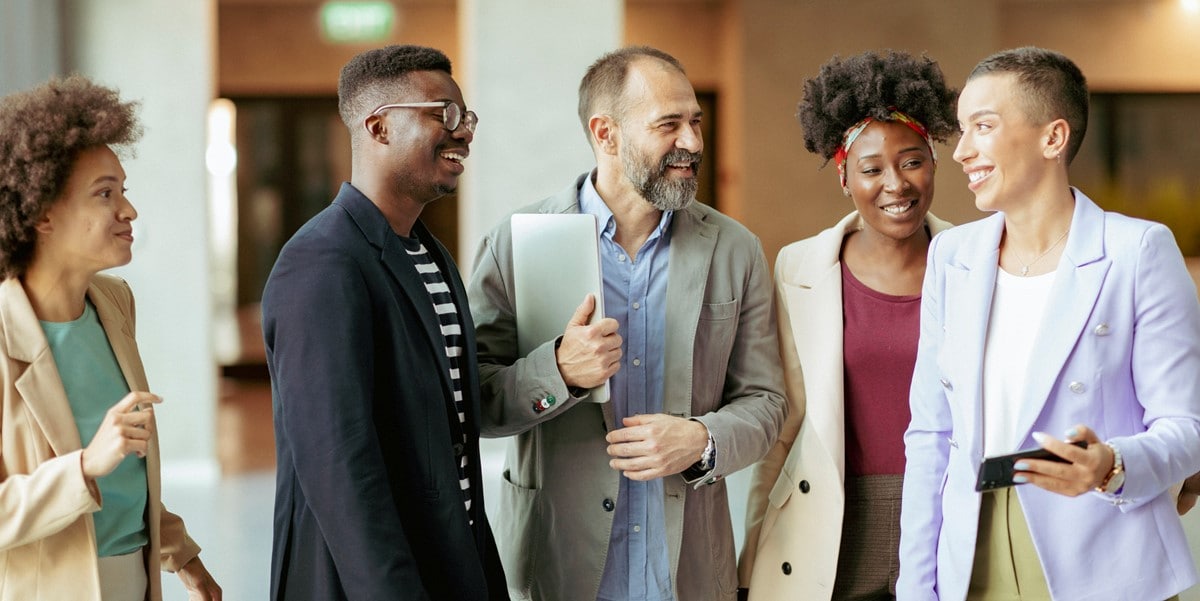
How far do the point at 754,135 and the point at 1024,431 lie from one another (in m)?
8.28

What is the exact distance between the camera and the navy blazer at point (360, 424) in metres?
1.90

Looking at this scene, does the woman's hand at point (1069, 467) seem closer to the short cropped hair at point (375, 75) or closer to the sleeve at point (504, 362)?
the sleeve at point (504, 362)

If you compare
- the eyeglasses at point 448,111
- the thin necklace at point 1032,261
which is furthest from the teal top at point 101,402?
the thin necklace at point 1032,261

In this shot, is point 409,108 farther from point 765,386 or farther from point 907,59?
point 907,59

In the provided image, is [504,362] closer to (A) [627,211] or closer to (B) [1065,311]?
(A) [627,211]

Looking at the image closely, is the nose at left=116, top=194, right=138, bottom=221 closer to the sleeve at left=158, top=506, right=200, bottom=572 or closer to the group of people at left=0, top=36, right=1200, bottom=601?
the group of people at left=0, top=36, right=1200, bottom=601

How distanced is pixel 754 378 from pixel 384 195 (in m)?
0.97

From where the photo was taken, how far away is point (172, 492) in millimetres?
6121

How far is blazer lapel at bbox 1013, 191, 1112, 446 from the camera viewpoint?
6.57ft

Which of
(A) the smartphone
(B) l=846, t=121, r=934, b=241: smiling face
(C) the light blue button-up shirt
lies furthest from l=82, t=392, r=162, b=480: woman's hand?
(B) l=846, t=121, r=934, b=241: smiling face

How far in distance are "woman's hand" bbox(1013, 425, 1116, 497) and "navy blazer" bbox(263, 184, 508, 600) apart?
983 mm

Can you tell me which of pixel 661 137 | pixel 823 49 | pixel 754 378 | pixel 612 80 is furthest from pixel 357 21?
pixel 754 378

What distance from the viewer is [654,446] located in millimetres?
2393

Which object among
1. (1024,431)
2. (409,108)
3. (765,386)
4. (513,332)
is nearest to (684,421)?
(765,386)
